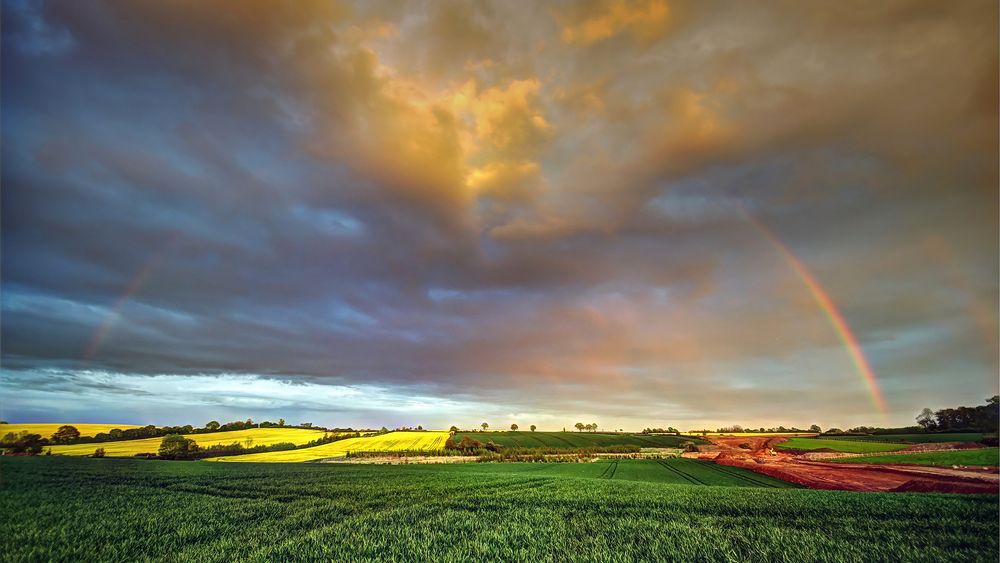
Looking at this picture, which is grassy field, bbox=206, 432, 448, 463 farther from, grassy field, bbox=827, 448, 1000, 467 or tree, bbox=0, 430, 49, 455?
grassy field, bbox=827, 448, 1000, 467

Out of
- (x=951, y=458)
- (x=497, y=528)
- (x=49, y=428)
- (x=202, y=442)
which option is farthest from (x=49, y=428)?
(x=951, y=458)

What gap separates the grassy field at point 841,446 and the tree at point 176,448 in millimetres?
127776

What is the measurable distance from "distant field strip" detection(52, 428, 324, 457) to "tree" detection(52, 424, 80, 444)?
571 centimetres

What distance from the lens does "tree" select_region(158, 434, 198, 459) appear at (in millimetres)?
79625

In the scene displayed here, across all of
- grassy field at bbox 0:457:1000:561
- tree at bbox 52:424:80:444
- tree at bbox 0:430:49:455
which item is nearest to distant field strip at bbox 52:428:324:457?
tree at bbox 0:430:49:455

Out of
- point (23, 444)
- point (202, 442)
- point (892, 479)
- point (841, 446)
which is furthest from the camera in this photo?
point (202, 442)

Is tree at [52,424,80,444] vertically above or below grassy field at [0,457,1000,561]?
below

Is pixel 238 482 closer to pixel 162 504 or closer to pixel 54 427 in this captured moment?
pixel 162 504

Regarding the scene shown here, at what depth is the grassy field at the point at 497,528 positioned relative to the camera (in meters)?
10.4

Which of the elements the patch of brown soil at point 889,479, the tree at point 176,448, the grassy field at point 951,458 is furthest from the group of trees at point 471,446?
the grassy field at point 951,458

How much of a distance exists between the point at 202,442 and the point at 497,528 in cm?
11691

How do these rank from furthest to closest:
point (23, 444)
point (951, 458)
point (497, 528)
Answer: point (23, 444)
point (951, 458)
point (497, 528)

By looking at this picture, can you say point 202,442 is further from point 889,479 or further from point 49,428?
point 889,479

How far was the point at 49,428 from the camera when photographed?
10119 centimetres
